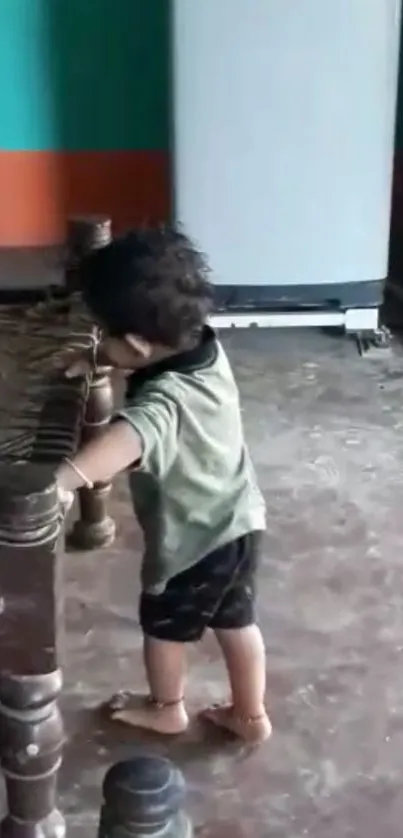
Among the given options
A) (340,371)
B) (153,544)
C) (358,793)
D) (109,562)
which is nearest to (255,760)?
(358,793)

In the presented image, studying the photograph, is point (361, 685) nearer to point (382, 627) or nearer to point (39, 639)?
point (382, 627)

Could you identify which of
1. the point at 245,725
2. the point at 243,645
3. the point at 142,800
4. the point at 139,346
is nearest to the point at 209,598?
the point at 243,645

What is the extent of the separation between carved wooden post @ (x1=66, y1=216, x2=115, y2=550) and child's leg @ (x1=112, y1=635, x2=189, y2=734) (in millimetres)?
283

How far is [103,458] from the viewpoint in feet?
3.94

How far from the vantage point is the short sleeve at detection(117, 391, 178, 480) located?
1.26 m

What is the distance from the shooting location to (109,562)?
1959 millimetres

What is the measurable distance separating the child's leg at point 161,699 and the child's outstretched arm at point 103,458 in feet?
1.12

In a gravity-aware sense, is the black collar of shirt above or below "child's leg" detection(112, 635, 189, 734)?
above

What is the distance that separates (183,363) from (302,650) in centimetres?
54

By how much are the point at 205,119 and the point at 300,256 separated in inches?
14.2

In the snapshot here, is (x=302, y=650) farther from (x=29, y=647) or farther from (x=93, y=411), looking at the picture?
(x=29, y=647)

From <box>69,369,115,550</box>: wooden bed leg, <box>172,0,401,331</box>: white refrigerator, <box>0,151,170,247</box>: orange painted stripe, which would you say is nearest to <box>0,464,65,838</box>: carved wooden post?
<box>69,369,115,550</box>: wooden bed leg

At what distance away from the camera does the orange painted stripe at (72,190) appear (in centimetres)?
317

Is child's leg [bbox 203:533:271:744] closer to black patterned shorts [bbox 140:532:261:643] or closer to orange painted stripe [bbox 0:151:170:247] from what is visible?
black patterned shorts [bbox 140:532:261:643]
